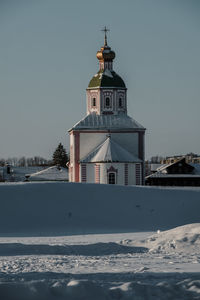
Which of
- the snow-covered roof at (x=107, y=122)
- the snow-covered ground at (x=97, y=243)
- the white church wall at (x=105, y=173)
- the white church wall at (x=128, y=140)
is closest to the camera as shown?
the snow-covered ground at (x=97, y=243)

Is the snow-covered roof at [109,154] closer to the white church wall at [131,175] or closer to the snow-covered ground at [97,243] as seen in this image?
the white church wall at [131,175]

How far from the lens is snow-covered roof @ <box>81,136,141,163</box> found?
49719 millimetres

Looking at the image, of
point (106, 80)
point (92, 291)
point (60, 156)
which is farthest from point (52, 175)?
point (92, 291)

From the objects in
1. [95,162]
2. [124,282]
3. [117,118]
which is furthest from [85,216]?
[117,118]

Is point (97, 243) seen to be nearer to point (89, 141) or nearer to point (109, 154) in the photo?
point (109, 154)

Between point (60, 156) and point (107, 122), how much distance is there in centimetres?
5093

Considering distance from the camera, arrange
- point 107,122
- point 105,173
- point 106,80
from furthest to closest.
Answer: point 106,80 < point 107,122 < point 105,173

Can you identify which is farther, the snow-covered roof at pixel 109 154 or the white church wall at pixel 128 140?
the white church wall at pixel 128 140

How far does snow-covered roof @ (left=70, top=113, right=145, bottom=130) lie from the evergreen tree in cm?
4911

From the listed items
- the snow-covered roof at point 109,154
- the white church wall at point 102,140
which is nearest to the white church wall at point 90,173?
the snow-covered roof at point 109,154

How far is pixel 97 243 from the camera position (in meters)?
19.0

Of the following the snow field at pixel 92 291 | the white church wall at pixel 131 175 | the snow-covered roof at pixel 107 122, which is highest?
the snow-covered roof at pixel 107 122

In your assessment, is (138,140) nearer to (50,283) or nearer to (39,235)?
(39,235)

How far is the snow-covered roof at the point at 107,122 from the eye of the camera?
170ft
